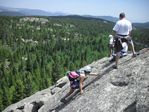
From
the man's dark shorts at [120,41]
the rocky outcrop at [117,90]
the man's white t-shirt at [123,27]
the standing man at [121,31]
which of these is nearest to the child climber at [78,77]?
the rocky outcrop at [117,90]

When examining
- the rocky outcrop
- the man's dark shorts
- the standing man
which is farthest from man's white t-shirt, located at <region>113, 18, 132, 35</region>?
the rocky outcrop

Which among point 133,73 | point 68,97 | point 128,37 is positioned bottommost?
point 68,97

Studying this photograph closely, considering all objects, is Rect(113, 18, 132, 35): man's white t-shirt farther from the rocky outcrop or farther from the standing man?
the rocky outcrop

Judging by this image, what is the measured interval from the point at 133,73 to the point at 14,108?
20.3 meters

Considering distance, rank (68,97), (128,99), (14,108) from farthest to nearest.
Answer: (14,108)
(68,97)
(128,99)

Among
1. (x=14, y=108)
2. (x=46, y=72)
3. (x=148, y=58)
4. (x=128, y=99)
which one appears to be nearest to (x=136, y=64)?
(x=148, y=58)

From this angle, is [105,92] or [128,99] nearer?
[128,99]

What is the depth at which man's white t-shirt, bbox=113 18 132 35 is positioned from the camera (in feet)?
73.6

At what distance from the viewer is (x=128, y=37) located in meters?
23.0

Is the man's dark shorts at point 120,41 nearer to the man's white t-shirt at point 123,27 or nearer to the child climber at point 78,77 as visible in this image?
the man's white t-shirt at point 123,27

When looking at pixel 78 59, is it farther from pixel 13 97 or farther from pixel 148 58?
pixel 148 58

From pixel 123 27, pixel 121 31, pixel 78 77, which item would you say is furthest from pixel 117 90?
pixel 123 27

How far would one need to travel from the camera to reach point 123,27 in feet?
74.3

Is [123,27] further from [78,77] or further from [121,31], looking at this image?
[78,77]
